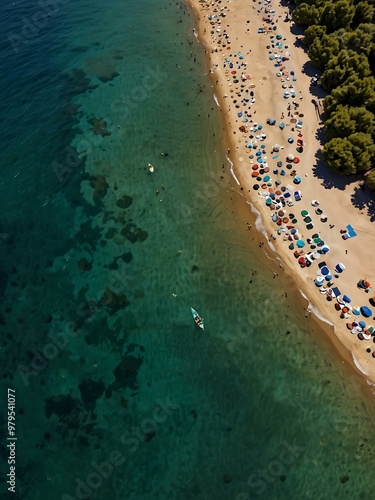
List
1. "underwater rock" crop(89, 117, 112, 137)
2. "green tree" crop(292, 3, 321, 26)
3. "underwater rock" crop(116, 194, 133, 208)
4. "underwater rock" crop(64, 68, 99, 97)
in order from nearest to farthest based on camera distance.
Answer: "underwater rock" crop(116, 194, 133, 208), "underwater rock" crop(89, 117, 112, 137), "green tree" crop(292, 3, 321, 26), "underwater rock" crop(64, 68, 99, 97)

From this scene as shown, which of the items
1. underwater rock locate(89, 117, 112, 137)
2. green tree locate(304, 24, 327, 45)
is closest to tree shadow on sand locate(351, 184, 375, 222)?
green tree locate(304, 24, 327, 45)

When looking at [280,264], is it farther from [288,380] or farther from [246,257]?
[288,380]

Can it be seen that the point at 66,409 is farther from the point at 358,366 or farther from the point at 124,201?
the point at 358,366

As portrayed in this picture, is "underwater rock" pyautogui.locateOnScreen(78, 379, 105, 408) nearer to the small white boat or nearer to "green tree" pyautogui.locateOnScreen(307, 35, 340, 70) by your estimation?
the small white boat

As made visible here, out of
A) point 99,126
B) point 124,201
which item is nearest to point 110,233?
point 124,201

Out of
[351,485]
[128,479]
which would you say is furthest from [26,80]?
[351,485]
